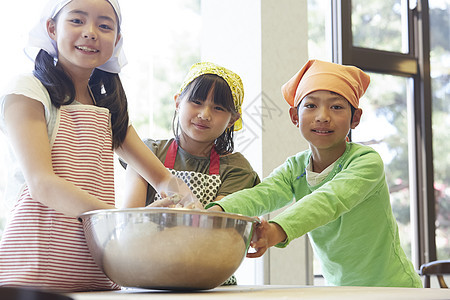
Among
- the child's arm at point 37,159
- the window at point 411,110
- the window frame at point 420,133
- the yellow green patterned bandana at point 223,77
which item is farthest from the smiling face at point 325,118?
the window frame at point 420,133

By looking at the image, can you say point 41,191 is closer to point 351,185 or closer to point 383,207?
point 351,185

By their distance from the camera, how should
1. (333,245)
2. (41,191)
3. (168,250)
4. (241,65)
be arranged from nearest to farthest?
(168,250), (41,191), (333,245), (241,65)

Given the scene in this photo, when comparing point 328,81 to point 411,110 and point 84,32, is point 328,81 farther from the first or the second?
point 411,110

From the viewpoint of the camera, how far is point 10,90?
0.92 meters

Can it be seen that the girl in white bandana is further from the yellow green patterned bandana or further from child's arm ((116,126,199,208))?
the yellow green patterned bandana

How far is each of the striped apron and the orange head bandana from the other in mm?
552

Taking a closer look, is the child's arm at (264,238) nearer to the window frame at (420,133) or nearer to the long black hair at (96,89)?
the long black hair at (96,89)

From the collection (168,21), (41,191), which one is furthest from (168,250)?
(168,21)

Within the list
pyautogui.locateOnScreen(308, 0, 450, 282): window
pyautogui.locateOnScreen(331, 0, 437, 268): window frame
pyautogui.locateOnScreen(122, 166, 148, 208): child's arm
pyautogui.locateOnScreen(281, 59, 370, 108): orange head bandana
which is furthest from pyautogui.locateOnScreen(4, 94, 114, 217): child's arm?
pyautogui.locateOnScreen(331, 0, 437, 268): window frame

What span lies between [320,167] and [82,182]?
64 cm

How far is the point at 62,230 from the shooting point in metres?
0.92

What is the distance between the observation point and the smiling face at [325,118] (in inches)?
51.7

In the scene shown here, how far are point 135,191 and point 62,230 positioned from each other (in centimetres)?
37

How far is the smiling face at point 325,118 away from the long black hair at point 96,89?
443 mm
